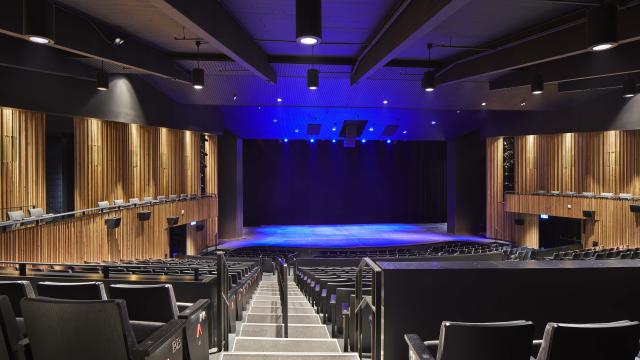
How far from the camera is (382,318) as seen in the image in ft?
10.6

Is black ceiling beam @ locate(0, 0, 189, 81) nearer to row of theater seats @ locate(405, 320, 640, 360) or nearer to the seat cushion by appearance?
the seat cushion

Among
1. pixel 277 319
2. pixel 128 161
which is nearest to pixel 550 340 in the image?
pixel 277 319

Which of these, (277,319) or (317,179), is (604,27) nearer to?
(277,319)

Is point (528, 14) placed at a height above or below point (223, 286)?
above

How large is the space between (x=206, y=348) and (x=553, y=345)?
239cm

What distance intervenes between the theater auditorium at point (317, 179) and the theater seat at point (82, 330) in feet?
0.04

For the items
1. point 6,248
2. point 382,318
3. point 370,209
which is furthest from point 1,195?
point 370,209

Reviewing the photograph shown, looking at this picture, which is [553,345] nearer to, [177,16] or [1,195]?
[177,16]

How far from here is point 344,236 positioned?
79.2 feet

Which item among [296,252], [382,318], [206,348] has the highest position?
[382,318]

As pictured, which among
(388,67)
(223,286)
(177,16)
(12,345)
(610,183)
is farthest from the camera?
(610,183)

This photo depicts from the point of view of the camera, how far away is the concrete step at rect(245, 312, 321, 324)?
6383 millimetres

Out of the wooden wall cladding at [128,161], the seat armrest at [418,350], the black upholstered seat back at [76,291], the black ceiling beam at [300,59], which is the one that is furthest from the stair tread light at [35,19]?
the wooden wall cladding at [128,161]

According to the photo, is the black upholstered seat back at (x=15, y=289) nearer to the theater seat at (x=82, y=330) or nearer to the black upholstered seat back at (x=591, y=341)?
the theater seat at (x=82, y=330)
